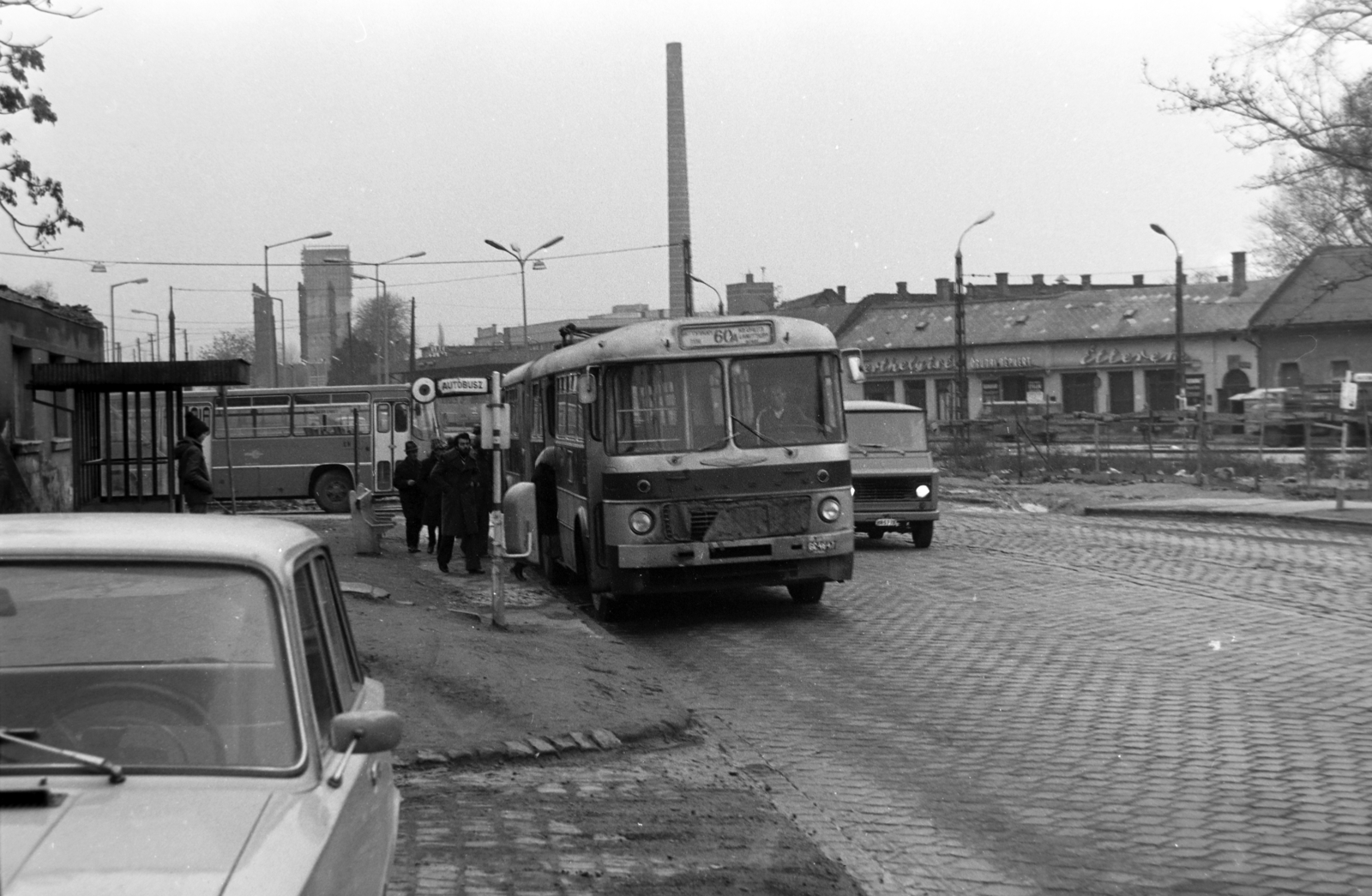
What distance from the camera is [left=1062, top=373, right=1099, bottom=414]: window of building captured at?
77.7 m

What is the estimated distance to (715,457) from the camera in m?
13.6

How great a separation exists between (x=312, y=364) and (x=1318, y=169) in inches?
2973

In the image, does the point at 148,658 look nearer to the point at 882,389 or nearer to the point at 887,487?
the point at 887,487

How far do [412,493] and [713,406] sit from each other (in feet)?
32.4

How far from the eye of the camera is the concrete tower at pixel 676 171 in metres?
58.8

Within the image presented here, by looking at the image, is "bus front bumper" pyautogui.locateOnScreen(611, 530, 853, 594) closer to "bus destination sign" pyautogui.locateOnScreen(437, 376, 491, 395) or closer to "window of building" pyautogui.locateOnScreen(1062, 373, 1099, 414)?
"bus destination sign" pyautogui.locateOnScreen(437, 376, 491, 395)

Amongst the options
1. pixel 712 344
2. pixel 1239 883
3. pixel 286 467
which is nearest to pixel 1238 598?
pixel 712 344

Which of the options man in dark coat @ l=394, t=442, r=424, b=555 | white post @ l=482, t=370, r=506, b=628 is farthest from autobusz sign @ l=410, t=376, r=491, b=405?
man in dark coat @ l=394, t=442, r=424, b=555

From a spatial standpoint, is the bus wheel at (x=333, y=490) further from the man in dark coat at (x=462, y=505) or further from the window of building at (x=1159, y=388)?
the window of building at (x=1159, y=388)

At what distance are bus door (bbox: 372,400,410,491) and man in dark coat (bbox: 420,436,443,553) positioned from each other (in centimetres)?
1362

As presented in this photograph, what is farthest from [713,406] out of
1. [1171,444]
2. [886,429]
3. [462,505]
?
[1171,444]

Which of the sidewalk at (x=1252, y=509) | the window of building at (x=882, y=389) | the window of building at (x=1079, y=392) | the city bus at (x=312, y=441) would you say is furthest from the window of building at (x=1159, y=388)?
the city bus at (x=312, y=441)

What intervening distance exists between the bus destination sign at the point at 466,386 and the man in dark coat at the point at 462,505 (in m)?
0.87

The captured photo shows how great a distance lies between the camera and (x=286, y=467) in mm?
34844
